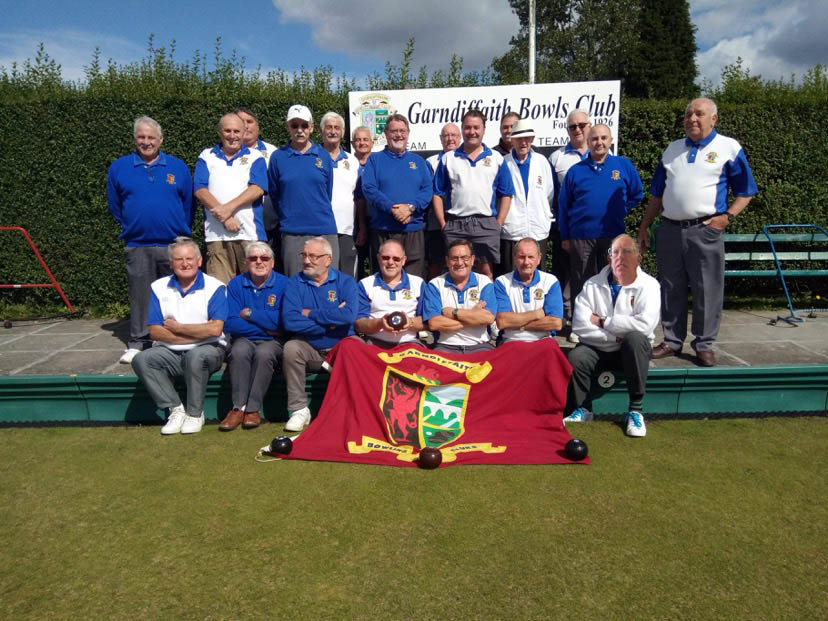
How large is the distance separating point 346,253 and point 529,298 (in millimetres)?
1803

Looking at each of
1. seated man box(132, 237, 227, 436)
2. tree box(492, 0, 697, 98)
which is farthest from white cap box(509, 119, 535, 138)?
tree box(492, 0, 697, 98)

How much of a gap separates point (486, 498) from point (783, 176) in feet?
20.1

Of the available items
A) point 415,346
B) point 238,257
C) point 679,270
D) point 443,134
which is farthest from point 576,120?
point 238,257

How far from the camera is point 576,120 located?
5176 millimetres

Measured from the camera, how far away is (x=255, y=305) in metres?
4.30

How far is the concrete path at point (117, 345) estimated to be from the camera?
4664mm

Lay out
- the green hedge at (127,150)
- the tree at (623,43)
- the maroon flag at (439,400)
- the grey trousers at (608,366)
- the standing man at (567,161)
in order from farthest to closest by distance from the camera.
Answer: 1. the tree at (623,43)
2. the green hedge at (127,150)
3. the standing man at (567,161)
4. the grey trousers at (608,366)
5. the maroon flag at (439,400)

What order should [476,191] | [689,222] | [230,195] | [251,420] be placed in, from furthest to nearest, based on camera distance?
[476,191]
[230,195]
[689,222]
[251,420]

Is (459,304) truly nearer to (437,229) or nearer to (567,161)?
(437,229)

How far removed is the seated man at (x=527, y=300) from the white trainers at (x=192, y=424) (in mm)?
2214

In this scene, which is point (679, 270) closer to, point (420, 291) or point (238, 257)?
point (420, 291)

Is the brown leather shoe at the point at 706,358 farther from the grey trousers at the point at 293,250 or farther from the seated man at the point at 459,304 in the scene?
the grey trousers at the point at 293,250

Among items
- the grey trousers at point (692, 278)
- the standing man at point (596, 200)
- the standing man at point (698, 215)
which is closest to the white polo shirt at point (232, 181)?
the standing man at point (596, 200)

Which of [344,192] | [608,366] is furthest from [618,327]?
[344,192]
